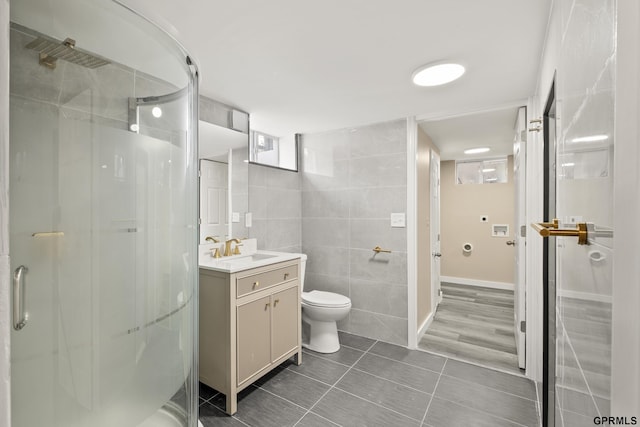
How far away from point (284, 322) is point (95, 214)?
159 cm

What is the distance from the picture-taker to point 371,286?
2.85m

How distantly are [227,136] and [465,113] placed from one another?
202 centimetres

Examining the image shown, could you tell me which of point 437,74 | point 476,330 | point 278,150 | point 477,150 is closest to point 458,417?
point 476,330

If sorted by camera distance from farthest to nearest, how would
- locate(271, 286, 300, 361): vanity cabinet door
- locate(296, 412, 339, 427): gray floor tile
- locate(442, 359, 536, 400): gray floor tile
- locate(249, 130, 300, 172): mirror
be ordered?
locate(249, 130, 300, 172): mirror, locate(271, 286, 300, 361): vanity cabinet door, locate(442, 359, 536, 400): gray floor tile, locate(296, 412, 339, 427): gray floor tile

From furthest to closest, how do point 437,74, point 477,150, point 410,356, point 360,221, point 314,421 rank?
point 477,150
point 360,221
point 410,356
point 437,74
point 314,421

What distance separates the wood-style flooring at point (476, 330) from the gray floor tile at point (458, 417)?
676mm

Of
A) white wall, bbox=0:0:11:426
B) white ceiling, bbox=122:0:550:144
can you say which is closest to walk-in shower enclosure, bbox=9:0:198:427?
white ceiling, bbox=122:0:550:144

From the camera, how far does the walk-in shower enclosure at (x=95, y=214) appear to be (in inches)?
31.4

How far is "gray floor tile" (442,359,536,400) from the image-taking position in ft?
6.62

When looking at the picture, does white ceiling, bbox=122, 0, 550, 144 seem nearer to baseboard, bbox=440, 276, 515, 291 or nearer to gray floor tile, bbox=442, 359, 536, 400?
gray floor tile, bbox=442, 359, 536, 400

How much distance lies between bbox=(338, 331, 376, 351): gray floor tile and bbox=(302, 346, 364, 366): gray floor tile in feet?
0.26

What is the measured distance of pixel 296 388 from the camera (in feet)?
6.64

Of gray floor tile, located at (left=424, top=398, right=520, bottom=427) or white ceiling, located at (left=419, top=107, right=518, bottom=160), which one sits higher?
white ceiling, located at (left=419, top=107, right=518, bottom=160)

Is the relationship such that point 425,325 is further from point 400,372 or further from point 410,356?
point 400,372
